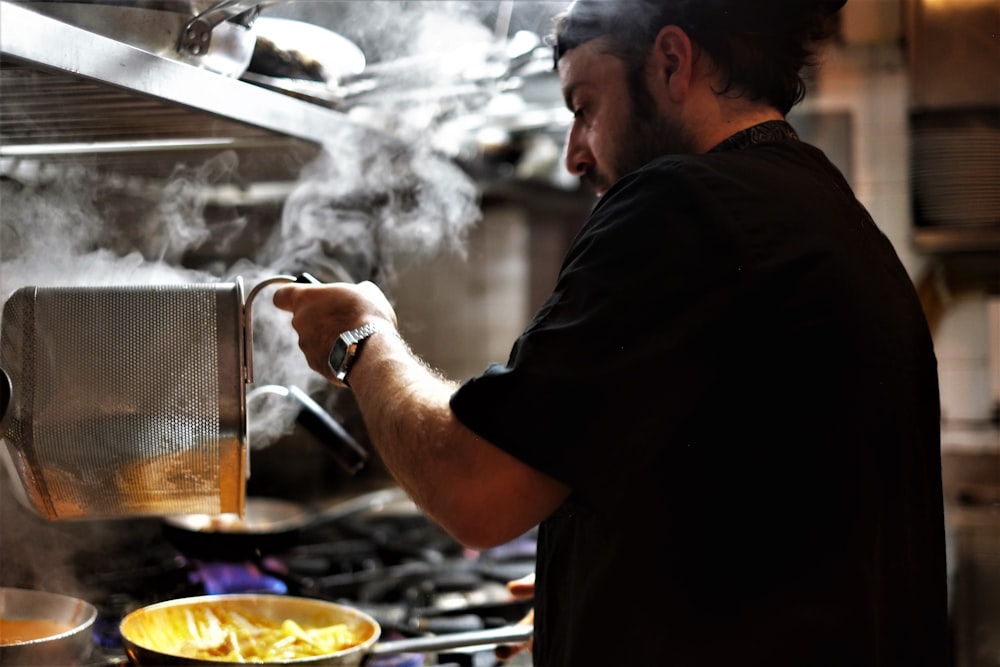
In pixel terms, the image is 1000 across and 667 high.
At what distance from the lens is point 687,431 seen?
1.00 m

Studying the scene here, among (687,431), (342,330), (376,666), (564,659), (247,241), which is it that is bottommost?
(376,666)

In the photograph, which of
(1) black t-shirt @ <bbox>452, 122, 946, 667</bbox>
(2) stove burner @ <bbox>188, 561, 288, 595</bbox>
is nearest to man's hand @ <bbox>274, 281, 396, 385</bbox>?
(1) black t-shirt @ <bbox>452, 122, 946, 667</bbox>

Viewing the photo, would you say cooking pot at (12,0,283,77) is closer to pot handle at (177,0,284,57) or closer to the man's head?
pot handle at (177,0,284,57)

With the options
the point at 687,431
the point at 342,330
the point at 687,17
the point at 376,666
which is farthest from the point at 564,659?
the point at 687,17

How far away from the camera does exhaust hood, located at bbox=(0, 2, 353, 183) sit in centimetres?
108

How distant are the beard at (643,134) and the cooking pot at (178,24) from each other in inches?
18.1

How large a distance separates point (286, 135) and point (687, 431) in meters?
0.86

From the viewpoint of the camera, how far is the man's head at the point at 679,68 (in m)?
1.19

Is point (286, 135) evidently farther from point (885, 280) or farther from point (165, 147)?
point (885, 280)

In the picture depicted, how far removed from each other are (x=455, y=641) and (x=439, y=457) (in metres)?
0.52

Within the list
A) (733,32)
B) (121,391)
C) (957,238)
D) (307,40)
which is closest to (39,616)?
(121,391)

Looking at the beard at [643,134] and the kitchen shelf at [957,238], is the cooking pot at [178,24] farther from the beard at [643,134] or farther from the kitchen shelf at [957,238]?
the kitchen shelf at [957,238]

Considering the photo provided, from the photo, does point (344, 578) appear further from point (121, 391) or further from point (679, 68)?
point (679, 68)

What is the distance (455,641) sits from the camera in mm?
1422
